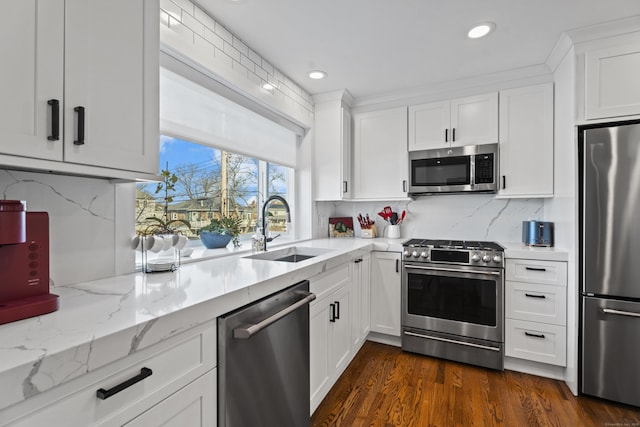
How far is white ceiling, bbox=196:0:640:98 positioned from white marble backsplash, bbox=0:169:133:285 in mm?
1224

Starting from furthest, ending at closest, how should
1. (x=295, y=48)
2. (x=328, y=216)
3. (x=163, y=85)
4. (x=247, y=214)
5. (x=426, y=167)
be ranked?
1. (x=328, y=216)
2. (x=426, y=167)
3. (x=247, y=214)
4. (x=295, y=48)
5. (x=163, y=85)

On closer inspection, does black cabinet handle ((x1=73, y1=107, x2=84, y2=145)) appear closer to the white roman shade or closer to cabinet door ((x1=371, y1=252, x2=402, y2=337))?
the white roman shade

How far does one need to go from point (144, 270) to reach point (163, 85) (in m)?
1.01

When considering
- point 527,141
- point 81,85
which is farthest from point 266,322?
point 527,141

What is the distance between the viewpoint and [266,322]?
127cm

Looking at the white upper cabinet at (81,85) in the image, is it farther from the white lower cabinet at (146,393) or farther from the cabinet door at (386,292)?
the cabinet door at (386,292)

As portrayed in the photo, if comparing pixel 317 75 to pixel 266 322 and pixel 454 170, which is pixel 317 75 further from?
pixel 266 322

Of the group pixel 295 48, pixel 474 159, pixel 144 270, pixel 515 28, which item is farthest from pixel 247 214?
pixel 515 28

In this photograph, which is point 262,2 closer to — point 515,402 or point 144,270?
point 144,270

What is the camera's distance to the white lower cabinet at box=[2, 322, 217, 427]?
68cm

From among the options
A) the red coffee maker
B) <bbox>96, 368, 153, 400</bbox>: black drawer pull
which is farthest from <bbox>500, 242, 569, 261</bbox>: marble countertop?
the red coffee maker

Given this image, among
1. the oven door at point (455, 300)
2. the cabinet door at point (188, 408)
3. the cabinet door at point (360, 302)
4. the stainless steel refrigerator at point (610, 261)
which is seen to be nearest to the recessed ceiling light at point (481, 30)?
the stainless steel refrigerator at point (610, 261)

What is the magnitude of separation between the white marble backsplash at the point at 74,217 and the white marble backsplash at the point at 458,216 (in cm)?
205

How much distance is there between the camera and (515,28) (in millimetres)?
2006
